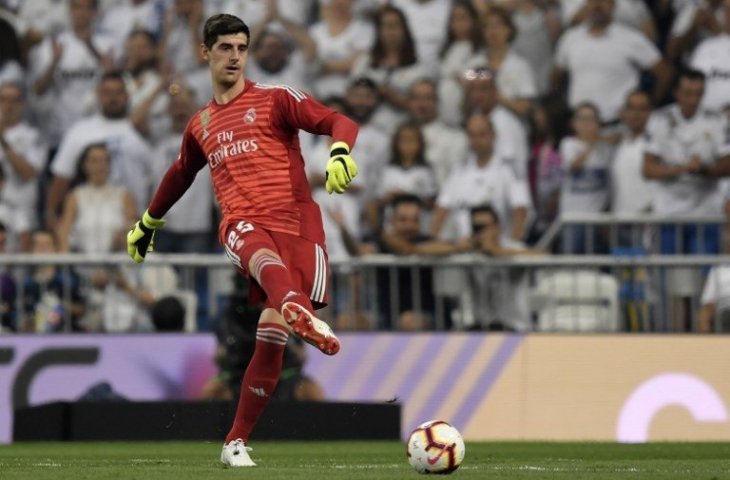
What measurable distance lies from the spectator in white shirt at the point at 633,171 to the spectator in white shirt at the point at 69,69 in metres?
5.90

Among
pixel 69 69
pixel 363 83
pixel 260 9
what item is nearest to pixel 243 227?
pixel 363 83

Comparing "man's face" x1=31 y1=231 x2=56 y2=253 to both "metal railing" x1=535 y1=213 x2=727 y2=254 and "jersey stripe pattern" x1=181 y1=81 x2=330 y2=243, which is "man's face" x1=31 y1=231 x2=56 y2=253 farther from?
"jersey stripe pattern" x1=181 y1=81 x2=330 y2=243

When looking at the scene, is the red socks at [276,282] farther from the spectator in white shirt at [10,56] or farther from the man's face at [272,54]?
the spectator in white shirt at [10,56]

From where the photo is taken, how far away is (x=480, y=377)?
14461mm

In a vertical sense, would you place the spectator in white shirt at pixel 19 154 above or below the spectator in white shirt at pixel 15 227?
above

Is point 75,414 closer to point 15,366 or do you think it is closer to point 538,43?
point 15,366

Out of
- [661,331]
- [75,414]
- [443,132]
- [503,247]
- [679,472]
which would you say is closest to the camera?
[679,472]

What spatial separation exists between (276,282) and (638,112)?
28.9ft

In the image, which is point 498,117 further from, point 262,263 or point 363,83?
point 262,263

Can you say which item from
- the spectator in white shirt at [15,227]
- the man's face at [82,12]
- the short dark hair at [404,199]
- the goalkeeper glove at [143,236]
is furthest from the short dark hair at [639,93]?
the goalkeeper glove at [143,236]

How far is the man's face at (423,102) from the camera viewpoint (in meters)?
16.5

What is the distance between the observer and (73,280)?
15.0m

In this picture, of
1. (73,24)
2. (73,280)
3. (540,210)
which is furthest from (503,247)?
(73,24)

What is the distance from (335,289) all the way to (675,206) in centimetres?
377
